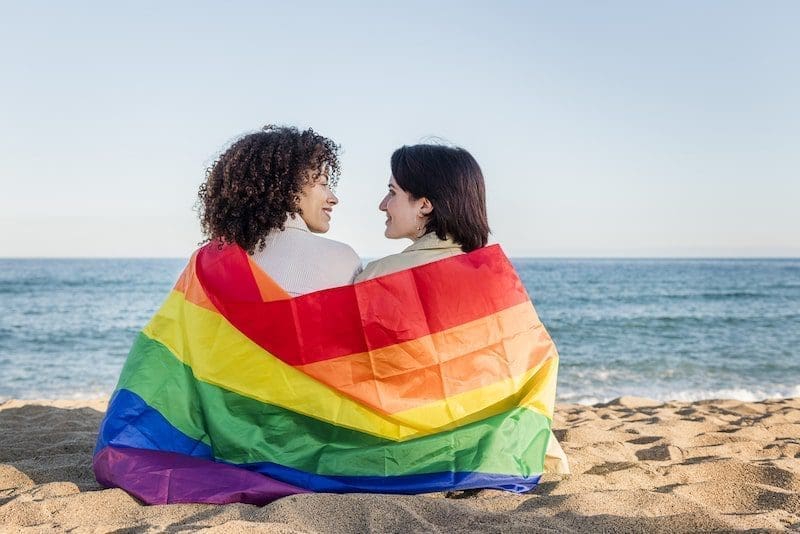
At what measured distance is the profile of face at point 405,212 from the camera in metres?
3.20

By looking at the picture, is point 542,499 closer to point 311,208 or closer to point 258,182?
point 311,208

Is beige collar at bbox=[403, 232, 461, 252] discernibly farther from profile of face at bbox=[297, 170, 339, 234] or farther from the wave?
the wave

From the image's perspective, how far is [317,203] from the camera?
329cm

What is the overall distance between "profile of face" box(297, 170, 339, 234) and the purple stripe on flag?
1100 millimetres

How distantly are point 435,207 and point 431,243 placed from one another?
0.16 metres

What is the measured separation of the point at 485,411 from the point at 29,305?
23.5 m

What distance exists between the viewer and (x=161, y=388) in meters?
3.10

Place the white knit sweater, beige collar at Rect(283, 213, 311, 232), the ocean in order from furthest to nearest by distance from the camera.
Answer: the ocean < beige collar at Rect(283, 213, 311, 232) < the white knit sweater

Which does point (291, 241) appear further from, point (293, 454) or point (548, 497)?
point (548, 497)

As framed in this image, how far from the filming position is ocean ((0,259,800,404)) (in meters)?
10.0

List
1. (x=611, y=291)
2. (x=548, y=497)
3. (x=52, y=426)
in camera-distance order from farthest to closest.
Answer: (x=611, y=291)
(x=52, y=426)
(x=548, y=497)

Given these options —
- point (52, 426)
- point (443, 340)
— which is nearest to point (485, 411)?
point (443, 340)

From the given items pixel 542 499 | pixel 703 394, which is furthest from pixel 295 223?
pixel 703 394

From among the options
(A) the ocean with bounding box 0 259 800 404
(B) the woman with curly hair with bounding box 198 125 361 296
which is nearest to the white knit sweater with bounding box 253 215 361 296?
(B) the woman with curly hair with bounding box 198 125 361 296
